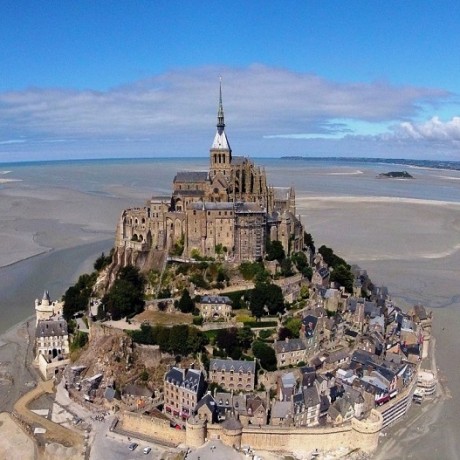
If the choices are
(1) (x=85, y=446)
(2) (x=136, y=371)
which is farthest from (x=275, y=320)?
(1) (x=85, y=446)

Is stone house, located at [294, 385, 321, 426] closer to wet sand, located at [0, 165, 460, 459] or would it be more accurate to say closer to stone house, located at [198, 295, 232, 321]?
wet sand, located at [0, 165, 460, 459]

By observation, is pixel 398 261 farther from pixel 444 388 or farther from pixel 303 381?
pixel 303 381

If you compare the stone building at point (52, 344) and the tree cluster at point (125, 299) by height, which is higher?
the tree cluster at point (125, 299)

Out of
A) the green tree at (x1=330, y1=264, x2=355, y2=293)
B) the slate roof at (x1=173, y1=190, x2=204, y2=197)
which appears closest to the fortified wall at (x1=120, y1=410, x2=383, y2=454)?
the green tree at (x1=330, y1=264, x2=355, y2=293)

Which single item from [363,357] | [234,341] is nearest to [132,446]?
[234,341]

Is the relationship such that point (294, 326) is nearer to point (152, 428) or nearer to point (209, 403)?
point (209, 403)

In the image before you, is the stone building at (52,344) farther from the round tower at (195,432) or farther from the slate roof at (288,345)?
the slate roof at (288,345)

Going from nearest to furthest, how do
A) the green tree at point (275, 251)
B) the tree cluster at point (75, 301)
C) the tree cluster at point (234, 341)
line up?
the tree cluster at point (234, 341)
the tree cluster at point (75, 301)
the green tree at point (275, 251)

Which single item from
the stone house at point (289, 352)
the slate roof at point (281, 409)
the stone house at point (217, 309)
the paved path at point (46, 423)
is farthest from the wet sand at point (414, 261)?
the paved path at point (46, 423)
